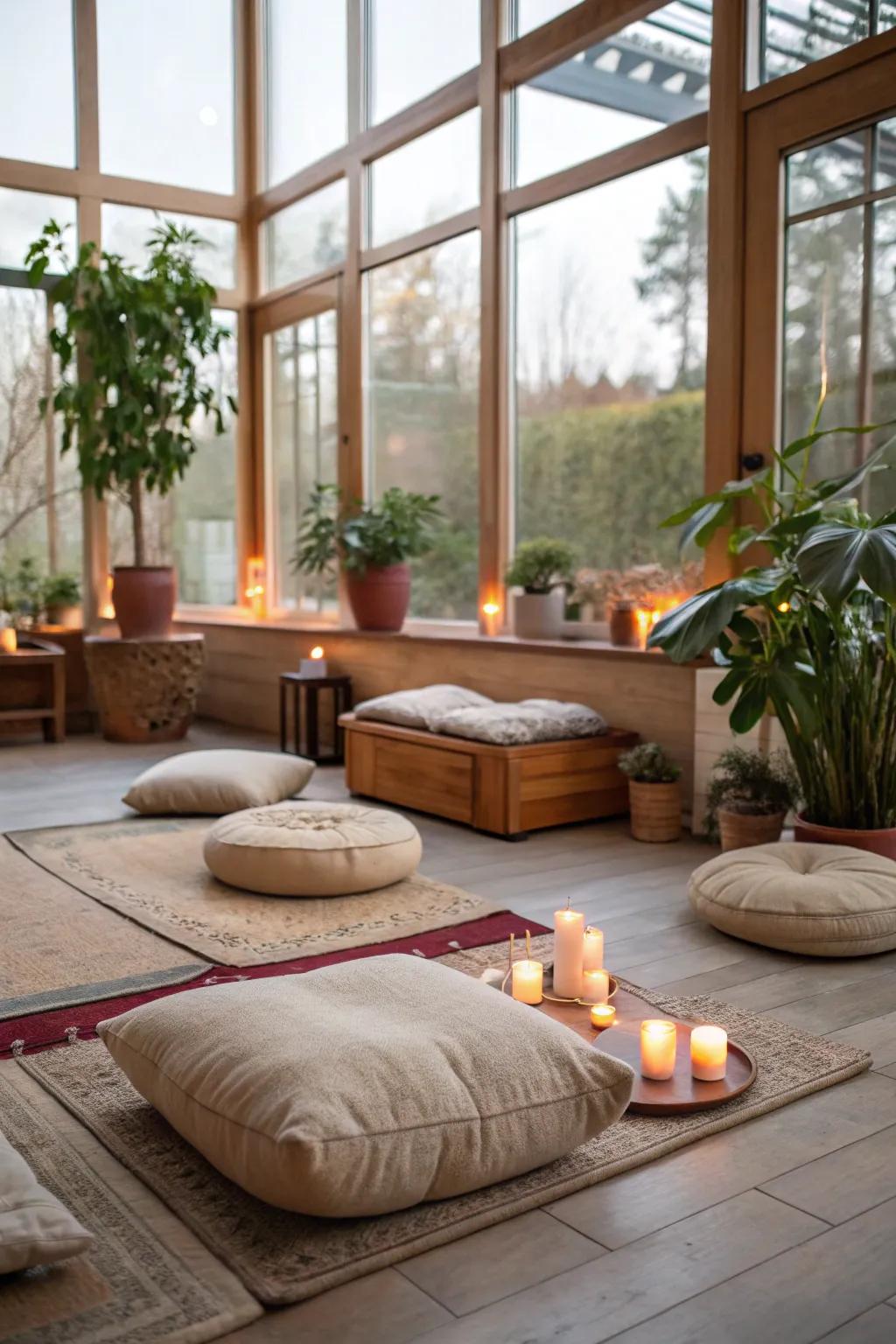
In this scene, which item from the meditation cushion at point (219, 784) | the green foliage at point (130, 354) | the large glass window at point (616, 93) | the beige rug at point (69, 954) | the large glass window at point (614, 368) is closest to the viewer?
the beige rug at point (69, 954)

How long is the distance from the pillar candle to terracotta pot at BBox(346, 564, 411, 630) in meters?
3.60

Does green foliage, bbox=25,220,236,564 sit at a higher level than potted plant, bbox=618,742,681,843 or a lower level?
higher

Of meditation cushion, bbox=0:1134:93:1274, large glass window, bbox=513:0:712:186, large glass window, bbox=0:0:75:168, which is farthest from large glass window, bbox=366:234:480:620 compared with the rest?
meditation cushion, bbox=0:1134:93:1274

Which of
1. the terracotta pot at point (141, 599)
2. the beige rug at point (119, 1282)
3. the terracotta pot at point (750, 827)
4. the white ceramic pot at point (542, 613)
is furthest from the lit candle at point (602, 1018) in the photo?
the terracotta pot at point (141, 599)

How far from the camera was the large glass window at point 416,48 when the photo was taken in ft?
18.7

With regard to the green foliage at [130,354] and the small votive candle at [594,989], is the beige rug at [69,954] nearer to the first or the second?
the small votive candle at [594,989]

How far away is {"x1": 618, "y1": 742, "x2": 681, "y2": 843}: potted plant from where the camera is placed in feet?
13.2

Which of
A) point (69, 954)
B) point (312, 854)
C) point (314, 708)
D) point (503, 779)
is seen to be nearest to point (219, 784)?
point (503, 779)

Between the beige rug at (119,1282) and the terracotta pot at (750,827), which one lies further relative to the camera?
the terracotta pot at (750,827)

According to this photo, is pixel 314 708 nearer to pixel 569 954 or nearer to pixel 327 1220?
pixel 569 954

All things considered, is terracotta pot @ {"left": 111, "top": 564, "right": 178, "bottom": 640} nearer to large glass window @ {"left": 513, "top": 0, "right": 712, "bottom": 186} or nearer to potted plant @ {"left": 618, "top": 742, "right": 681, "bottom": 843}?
large glass window @ {"left": 513, "top": 0, "right": 712, "bottom": 186}

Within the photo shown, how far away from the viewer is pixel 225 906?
10.5 ft

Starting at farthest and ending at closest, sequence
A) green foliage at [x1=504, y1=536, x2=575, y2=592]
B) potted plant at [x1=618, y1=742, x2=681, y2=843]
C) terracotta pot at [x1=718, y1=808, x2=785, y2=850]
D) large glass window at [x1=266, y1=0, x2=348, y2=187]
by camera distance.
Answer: large glass window at [x1=266, y1=0, x2=348, y2=187] < green foliage at [x1=504, y1=536, x2=575, y2=592] < potted plant at [x1=618, y1=742, x2=681, y2=843] < terracotta pot at [x1=718, y1=808, x2=785, y2=850]

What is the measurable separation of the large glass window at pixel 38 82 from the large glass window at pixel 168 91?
199 millimetres
